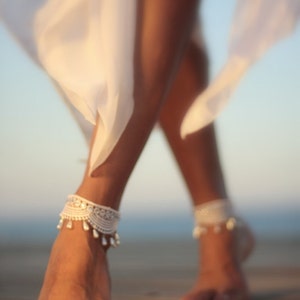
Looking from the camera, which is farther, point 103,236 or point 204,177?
point 204,177

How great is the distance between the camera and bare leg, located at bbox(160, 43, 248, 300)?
1.08m

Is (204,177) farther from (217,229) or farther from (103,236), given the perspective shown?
(103,236)

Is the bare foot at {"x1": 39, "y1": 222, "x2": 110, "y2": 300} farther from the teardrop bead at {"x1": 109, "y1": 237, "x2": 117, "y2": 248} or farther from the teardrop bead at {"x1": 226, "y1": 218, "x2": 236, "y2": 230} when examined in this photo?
the teardrop bead at {"x1": 226, "y1": 218, "x2": 236, "y2": 230}

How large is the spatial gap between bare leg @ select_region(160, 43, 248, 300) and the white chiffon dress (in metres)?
0.02

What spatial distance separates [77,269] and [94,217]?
73 millimetres

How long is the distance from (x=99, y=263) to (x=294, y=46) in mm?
471

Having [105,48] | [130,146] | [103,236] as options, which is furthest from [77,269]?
[105,48]

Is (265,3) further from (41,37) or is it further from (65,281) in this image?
(65,281)

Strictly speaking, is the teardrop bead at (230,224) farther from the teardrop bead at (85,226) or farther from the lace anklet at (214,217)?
the teardrop bead at (85,226)

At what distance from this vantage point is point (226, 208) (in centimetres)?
110

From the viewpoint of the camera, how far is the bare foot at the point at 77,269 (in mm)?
940

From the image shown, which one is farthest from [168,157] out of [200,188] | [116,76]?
[116,76]

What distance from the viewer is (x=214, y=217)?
109 centimetres

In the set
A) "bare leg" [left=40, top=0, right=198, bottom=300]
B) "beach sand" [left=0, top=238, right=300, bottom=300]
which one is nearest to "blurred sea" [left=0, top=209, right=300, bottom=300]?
"beach sand" [left=0, top=238, right=300, bottom=300]
